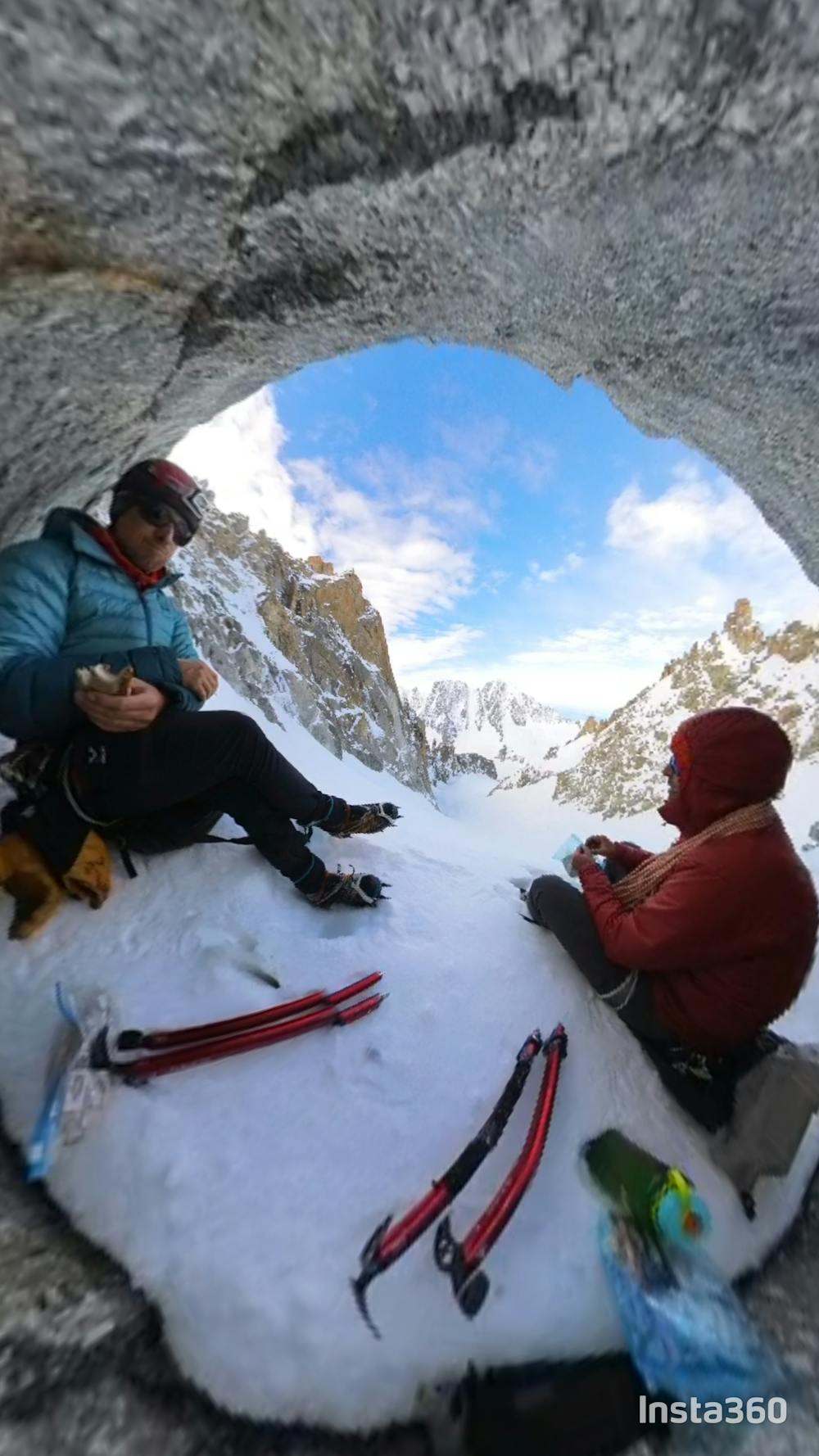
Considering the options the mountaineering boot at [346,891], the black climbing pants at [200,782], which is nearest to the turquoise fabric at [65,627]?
the black climbing pants at [200,782]

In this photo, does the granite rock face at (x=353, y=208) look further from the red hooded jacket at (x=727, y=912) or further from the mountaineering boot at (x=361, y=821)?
the mountaineering boot at (x=361, y=821)

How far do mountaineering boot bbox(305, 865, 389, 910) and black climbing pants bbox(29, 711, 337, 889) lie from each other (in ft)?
0.25

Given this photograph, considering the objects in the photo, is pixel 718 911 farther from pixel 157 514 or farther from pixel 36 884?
pixel 157 514

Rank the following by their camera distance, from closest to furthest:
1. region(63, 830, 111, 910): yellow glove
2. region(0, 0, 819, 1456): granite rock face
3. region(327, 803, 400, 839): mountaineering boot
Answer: region(0, 0, 819, 1456): granite rock face < region(63, 830, 111, 910): yellow glove < region(327, 803, 400, 839): mountaineering boot

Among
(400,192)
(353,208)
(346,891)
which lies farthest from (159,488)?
(346,891)

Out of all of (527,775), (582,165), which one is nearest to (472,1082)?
A: (582,165)

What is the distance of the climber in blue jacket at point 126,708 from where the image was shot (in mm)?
2836

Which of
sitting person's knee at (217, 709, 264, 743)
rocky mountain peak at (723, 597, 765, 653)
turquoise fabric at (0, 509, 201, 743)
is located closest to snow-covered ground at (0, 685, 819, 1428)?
sitting person's knee at (217, 709, 264, 743)

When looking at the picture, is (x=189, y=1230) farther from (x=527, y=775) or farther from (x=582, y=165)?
→ (x=527, y=775)

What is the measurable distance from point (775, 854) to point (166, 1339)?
289cm

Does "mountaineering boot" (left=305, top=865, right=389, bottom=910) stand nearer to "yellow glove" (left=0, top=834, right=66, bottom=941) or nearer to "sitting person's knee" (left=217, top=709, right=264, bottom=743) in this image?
"sitting person's knee" (left=217, top=709, right=264, bottom=743)

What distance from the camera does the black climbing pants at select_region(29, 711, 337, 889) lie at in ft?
9.82

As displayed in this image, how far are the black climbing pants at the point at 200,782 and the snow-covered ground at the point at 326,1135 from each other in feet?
0.92

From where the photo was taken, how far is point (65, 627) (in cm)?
313
